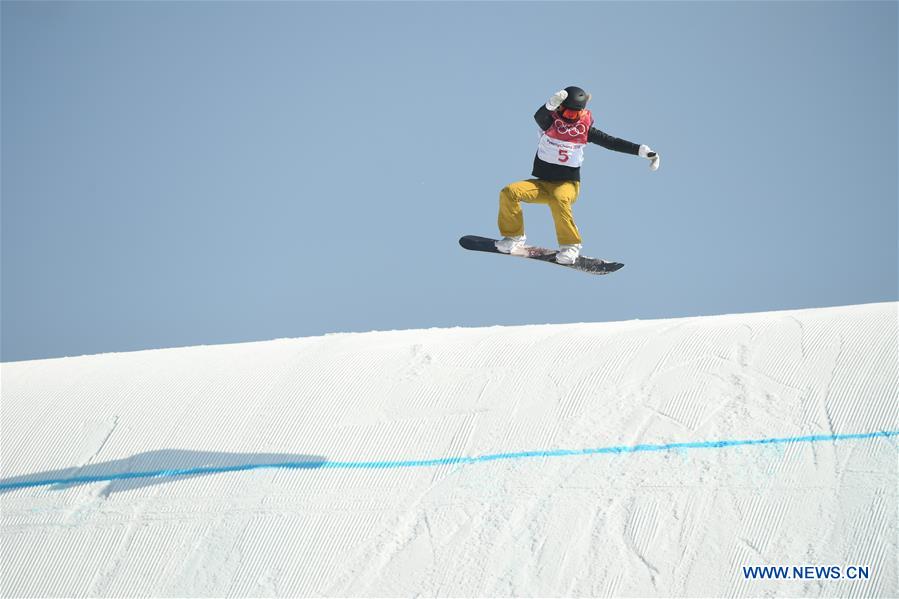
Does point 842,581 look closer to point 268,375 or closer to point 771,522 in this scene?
point 771,522

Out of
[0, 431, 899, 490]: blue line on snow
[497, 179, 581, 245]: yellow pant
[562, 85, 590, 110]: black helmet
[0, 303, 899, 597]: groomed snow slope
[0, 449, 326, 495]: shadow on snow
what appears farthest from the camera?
[0, 449, 326, 495]: shadow on snow

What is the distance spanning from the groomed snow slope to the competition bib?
2.88 m

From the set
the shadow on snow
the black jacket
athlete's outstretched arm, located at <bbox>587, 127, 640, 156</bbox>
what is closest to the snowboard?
the black jacket

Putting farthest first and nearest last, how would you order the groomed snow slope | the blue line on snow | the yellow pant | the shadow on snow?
the shadow on snow < the yellow pant < the blue line on snow < the groomed snow slope

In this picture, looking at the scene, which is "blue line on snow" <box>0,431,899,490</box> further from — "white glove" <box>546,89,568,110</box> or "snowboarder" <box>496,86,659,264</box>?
"white glove" <box>546,89,568,110</box>

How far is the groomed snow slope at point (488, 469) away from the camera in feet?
33.6

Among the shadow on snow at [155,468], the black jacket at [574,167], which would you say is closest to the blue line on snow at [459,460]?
the shadow on snow at [155,468]

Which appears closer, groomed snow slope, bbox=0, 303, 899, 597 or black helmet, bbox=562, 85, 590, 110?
groomed snow slope, bbox=0, 303, 899, 597

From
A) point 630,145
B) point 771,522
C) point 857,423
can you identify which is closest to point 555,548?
point 771,522

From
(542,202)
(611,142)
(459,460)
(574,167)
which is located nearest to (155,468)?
(459,460)

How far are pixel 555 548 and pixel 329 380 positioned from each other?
4.62m

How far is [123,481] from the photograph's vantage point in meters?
12.7

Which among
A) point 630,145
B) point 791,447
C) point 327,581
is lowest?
point 327,581

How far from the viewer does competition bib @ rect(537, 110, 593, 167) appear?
36.8 feet
